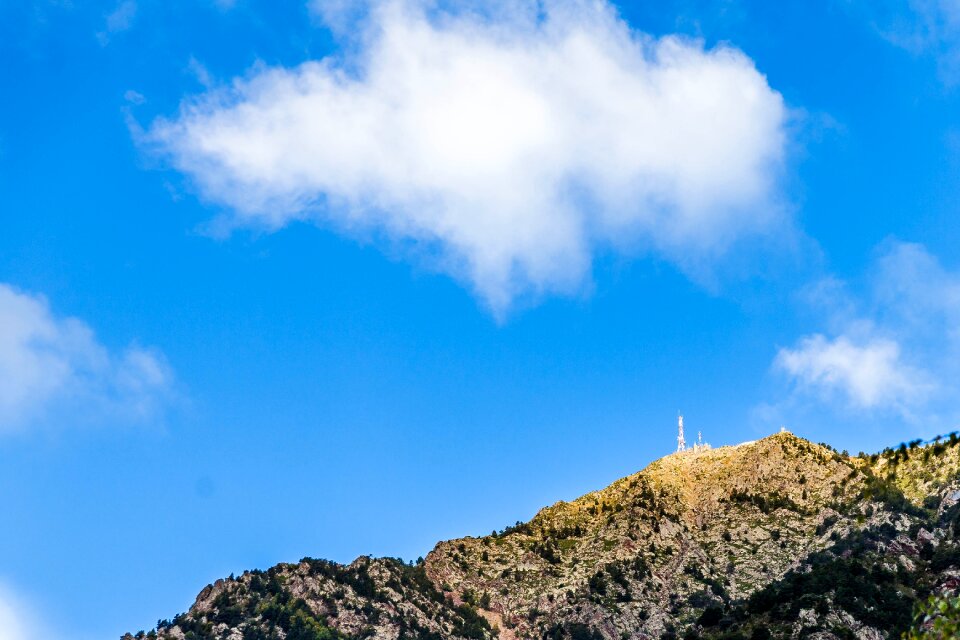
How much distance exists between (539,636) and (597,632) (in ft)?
41.5

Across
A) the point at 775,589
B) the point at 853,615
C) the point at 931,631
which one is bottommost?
the point at 931,631

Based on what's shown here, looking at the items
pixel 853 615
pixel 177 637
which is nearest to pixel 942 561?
pixel 853 615

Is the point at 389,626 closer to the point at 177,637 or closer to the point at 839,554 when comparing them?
the point at 177,637

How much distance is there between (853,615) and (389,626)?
92.5 m

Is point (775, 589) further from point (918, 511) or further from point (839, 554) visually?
point (918, 511)

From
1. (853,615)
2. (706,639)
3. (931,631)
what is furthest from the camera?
(706,639)

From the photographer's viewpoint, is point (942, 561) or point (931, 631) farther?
point (942, 561)

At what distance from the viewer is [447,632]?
200 metres

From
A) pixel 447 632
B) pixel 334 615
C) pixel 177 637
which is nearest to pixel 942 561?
pixel 447 632

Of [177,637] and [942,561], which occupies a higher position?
[177,637]

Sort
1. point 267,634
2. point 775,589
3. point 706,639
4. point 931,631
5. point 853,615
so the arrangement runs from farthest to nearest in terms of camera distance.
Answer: point 267,634 → point 775,589 → point 706,639 → point 853,615 → point 931,631

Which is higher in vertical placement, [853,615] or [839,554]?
[839,554]

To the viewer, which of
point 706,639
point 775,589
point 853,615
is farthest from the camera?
point 775,589

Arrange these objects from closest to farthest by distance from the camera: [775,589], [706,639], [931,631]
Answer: [931,631], [706,639], [775,589]
